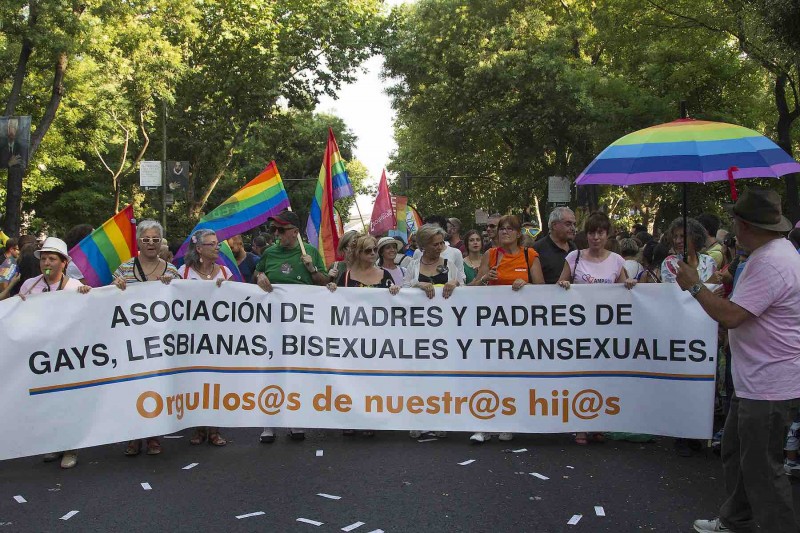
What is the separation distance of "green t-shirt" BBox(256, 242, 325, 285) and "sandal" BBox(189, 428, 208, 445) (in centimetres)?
134

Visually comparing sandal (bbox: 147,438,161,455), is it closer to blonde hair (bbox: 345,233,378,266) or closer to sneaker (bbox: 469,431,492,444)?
blonde hair (bbox: 345,233,378,266)

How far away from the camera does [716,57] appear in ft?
75.9

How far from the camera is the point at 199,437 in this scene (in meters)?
7.33

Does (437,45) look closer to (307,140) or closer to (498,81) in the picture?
(498,81)

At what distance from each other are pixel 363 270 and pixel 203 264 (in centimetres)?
131

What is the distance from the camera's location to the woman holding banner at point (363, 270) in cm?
754

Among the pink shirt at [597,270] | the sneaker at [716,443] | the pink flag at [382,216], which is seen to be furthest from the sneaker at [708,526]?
the pink flag at [382,216]

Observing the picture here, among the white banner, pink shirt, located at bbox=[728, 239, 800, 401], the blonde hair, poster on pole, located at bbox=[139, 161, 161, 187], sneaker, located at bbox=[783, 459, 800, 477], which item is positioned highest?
poster on pole, located at bbox=[139, 161, 161, 187]

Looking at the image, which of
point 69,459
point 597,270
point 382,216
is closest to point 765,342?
point 597,270

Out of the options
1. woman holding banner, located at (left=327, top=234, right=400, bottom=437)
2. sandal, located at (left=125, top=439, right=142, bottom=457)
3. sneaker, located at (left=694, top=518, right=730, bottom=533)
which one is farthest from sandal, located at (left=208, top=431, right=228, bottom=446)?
sneaker, located at (left=694, top=518, right=730, bottom=533)

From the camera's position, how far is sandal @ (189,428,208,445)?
23.9 ft

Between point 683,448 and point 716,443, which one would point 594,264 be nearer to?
point 683,448

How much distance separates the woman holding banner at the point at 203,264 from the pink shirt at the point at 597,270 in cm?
281

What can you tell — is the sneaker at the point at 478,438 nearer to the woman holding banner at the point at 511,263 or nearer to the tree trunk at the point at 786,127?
the woman holding banner at the point at 511,263
